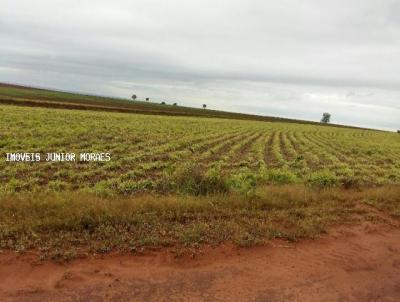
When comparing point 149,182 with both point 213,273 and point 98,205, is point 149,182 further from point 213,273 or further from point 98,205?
point 213,273

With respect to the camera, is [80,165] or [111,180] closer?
[111,180]

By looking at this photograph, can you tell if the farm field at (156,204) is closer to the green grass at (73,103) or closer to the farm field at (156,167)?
the farm field at (156,167)

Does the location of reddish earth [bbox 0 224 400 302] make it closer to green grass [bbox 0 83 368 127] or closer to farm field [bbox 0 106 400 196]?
farm field [bbox 0 106 400 196]

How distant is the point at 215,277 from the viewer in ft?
19.0

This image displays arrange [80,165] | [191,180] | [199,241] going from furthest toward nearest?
[80,165] → [191,180] → [199,241]

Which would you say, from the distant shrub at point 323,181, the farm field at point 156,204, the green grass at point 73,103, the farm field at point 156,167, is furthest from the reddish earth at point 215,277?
the green grass at point 73,103

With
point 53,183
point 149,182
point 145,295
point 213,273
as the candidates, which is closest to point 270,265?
point 213,273

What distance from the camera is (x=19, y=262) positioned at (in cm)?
586

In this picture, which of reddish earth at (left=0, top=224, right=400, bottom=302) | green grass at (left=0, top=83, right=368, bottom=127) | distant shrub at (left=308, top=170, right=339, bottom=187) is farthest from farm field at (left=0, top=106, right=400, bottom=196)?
green grass at (left=0, top=83, right=368, bottom=127)

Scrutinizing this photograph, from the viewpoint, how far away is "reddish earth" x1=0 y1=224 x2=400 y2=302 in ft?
17.1

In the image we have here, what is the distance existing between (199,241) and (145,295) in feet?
6.46

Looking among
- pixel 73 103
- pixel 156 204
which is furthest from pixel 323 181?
pixel 73 103

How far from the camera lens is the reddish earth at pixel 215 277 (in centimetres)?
521

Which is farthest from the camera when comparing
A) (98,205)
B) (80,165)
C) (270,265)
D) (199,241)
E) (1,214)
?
(80,165)
